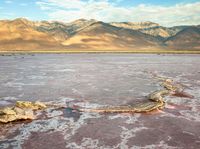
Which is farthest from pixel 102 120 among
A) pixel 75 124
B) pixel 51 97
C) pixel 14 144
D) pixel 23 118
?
pixel 51 97

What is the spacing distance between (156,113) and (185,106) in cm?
394

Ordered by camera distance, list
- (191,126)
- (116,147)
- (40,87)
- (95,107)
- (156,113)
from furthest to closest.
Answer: (40,87)
(95,107)
(156,113)
(191,126)
(116,147)

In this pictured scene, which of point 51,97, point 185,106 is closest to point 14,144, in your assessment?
point 51,97

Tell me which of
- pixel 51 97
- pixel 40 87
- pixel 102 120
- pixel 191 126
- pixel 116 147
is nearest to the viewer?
pixel 116 147

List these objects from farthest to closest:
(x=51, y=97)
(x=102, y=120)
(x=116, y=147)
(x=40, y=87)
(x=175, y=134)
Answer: (x=40, y=87), (x=51, y=97), (x=102, y=120), (x=175, y=134), (x=116, y=147)

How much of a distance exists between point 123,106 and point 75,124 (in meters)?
6.60

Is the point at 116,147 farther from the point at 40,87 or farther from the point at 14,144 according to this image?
the point at 40,87

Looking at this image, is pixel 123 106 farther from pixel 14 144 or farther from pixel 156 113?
pixel 14 144

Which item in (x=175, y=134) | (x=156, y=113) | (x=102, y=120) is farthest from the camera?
(x=156, y=113)

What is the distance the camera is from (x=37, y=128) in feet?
62.3

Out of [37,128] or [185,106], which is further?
[185,106]

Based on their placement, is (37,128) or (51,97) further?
(51,97)

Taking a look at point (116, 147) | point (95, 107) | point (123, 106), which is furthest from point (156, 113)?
point (116, 147)

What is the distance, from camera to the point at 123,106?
25391 millimetres
